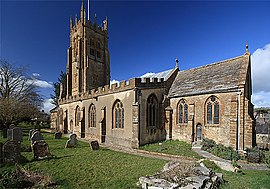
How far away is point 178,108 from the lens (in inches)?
733

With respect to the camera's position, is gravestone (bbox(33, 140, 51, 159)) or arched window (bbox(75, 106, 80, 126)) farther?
arched window (bbox(75, 106, 80, 126))

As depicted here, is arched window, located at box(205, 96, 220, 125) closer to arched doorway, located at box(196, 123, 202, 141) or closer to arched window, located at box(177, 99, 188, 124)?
arched doorway, located at box(196, 123, 202, 141)

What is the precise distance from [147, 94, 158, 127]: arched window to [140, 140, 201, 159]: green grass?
248 cm

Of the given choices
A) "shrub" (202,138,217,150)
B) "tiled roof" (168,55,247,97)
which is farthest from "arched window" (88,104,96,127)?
"shrub" (202,138,217,150)

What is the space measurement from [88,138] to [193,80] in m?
16.6

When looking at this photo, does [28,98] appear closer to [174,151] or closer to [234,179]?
[174,151]

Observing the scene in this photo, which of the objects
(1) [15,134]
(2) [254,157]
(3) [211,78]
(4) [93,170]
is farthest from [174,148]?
(1) [15,134]

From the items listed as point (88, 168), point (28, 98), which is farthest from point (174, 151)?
point (28, 98)

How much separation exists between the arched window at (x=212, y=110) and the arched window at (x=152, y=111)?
5.31 m

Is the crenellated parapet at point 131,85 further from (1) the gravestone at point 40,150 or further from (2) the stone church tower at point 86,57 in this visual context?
(2) the stone church tower at point 86,57

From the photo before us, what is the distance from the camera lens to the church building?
47.0 ft

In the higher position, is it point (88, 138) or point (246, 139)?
point (246, 139)

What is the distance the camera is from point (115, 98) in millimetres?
19438

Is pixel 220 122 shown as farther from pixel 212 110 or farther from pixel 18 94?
pixel 18 94
